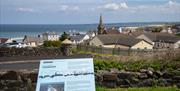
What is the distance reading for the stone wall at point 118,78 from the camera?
354 inches

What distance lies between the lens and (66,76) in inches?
218

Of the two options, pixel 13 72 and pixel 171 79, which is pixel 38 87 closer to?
pixel 13 72

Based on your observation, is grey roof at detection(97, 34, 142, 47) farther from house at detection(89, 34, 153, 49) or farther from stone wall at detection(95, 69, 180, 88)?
stone wall at detection(95, 69, 180, 88)

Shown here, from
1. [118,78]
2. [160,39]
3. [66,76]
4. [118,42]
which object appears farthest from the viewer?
[160,39]

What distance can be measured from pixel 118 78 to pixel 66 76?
4.06 metres

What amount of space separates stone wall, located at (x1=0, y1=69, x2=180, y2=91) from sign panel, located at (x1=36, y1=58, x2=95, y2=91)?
346cm

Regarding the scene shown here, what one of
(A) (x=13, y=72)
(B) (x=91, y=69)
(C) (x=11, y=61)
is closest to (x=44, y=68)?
(B) (x=91, y=69)

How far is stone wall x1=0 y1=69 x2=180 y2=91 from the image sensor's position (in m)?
8.99

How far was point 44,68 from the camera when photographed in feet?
18.4

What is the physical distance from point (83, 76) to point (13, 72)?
397cm

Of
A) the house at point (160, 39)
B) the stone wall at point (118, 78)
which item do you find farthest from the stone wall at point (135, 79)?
the house at point (160, 39)

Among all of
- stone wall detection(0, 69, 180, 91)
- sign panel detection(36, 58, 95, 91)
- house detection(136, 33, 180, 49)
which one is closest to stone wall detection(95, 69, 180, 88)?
stone wall detection(0, 69, 180, 91)

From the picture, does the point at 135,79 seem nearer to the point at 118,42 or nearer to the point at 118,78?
the point at 118,78

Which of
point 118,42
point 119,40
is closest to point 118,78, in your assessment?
point 118,42
